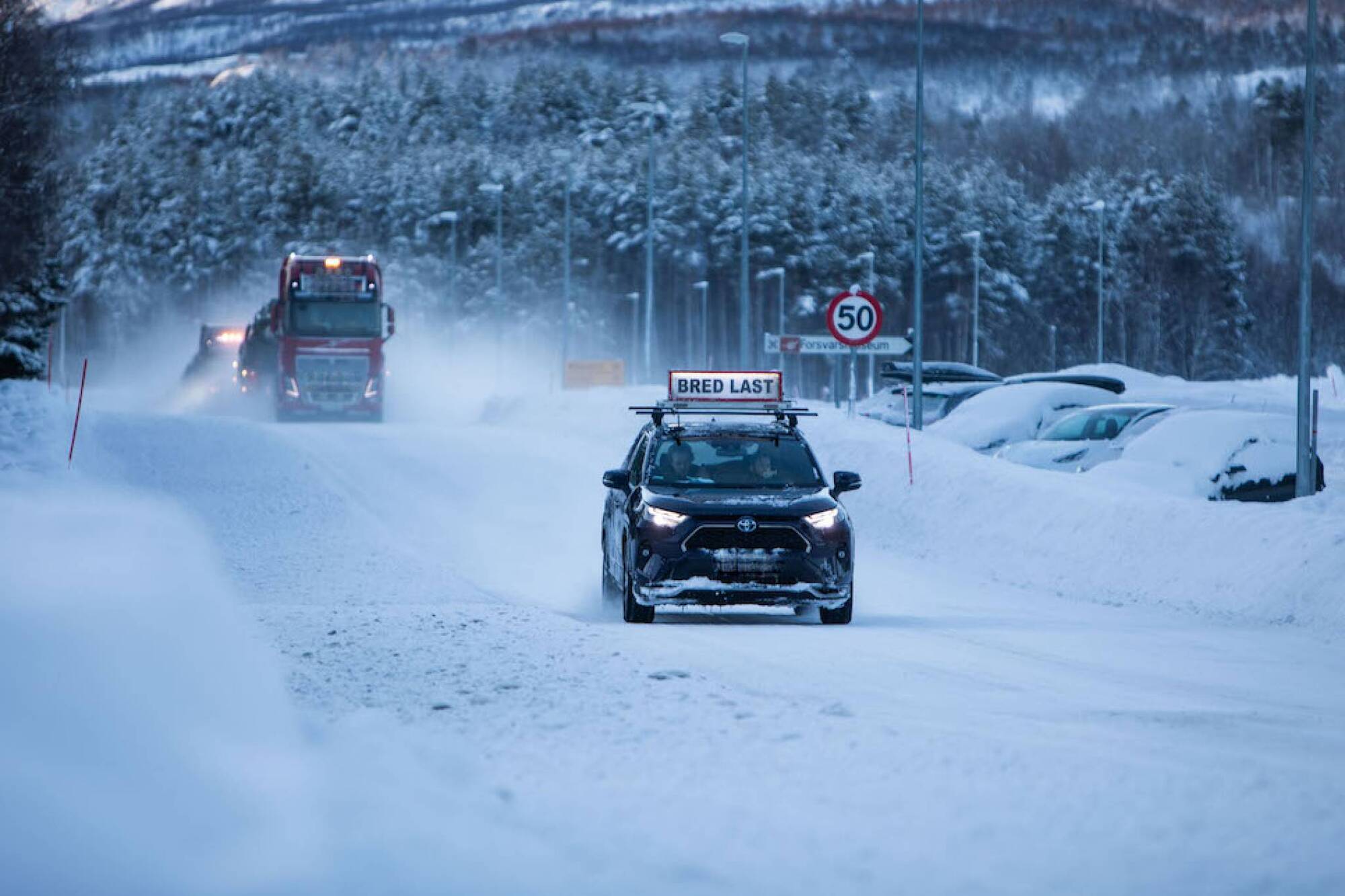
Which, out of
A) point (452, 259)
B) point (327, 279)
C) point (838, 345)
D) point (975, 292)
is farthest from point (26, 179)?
point (975, 292)

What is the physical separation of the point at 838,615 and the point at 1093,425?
1398 centimetres

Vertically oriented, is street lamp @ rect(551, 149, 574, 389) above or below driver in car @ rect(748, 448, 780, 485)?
above

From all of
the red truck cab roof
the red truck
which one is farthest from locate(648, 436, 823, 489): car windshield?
the red truck cab roof

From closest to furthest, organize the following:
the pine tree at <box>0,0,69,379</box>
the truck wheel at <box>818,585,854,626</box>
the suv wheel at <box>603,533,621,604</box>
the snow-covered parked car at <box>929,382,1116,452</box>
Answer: the truck wheel at <box>818,585,854,626</box>, the suv wheel at <box>603,533,621,604</box>, the snow-covered parked car at <box>929,382,1116,452</box>, the pine tree at <box>0,0,69,379</box>

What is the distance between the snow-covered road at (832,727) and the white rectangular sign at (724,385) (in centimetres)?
205

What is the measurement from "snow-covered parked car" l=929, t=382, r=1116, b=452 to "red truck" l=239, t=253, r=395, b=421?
1511 centimetres

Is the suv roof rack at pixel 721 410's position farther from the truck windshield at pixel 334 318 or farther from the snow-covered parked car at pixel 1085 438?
the truck windshield at pixel 334 318

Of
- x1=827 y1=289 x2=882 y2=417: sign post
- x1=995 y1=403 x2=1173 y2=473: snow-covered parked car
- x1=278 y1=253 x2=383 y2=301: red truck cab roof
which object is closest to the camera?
x1=995 y1=403 x2=1173 y2=473: snow-covered parked car

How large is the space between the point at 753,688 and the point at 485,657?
1.97m

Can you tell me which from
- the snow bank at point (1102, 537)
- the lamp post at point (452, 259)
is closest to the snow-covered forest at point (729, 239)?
the lamp post at point (452, 259)

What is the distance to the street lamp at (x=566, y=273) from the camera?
6531 cm

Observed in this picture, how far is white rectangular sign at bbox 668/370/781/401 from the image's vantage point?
17984 millimetres

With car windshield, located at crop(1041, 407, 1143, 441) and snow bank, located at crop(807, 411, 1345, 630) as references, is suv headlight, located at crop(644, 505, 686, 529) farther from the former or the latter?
car windshield, located at crop(1041, 407, 1143, 441)

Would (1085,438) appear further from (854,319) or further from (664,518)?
(664,518)
